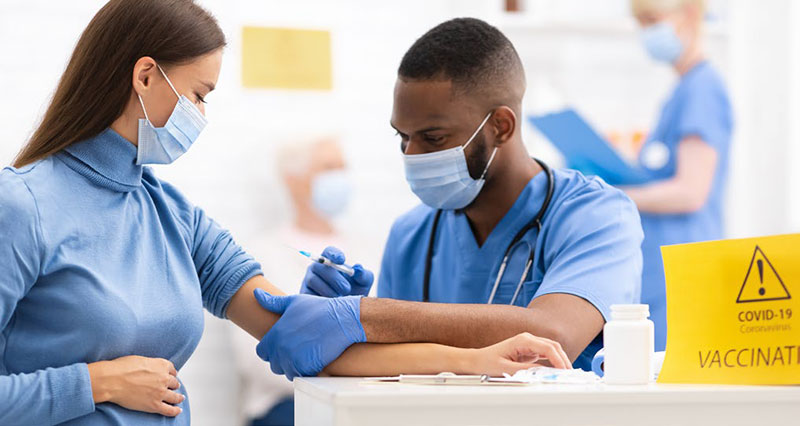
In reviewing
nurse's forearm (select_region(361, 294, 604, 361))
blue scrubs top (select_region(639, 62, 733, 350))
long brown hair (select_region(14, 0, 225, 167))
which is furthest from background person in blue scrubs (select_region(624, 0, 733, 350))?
long brown hair (select_region(14, 0, 225, 167))

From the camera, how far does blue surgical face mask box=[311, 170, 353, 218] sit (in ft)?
11.8

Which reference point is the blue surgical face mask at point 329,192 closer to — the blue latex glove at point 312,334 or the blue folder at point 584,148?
the blue folder at point 584,148

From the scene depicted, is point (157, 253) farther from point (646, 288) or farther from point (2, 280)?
point (646, 288)

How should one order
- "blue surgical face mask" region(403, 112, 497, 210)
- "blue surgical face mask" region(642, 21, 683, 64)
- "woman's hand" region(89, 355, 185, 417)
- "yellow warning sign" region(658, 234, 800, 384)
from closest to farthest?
"yellow warning sign" region(658, 234, 800, 384), "woman's hand" region(89, 355, 185, 417), "blue surgical face mask" region(403, 112, 497, 210), "blue surgical face mask" region(642, 21, 683, 64)

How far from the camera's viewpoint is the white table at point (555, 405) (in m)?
1.06

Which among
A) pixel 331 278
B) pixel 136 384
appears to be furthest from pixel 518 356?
pixel 136 384

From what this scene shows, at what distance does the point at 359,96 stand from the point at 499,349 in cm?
257

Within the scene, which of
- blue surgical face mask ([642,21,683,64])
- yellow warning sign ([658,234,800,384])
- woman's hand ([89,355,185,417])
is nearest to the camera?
yellow warning sign ([658,234,800,384])

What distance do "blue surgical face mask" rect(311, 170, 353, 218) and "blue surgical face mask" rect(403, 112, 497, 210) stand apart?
5.53 feet

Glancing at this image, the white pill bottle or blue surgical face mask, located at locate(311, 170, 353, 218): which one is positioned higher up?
blue surgical face mask, located at locate(311, 170, 353, 218)

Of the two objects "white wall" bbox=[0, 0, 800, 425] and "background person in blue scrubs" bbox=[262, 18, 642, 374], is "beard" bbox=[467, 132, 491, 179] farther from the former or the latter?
"white wall" bbox=[0, 0, 800, 425]

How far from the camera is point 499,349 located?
140cm

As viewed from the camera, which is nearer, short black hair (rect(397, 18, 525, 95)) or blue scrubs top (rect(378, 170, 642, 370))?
blue scrubs top (rect(378, 170, 642, 370))

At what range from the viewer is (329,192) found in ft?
11.8
